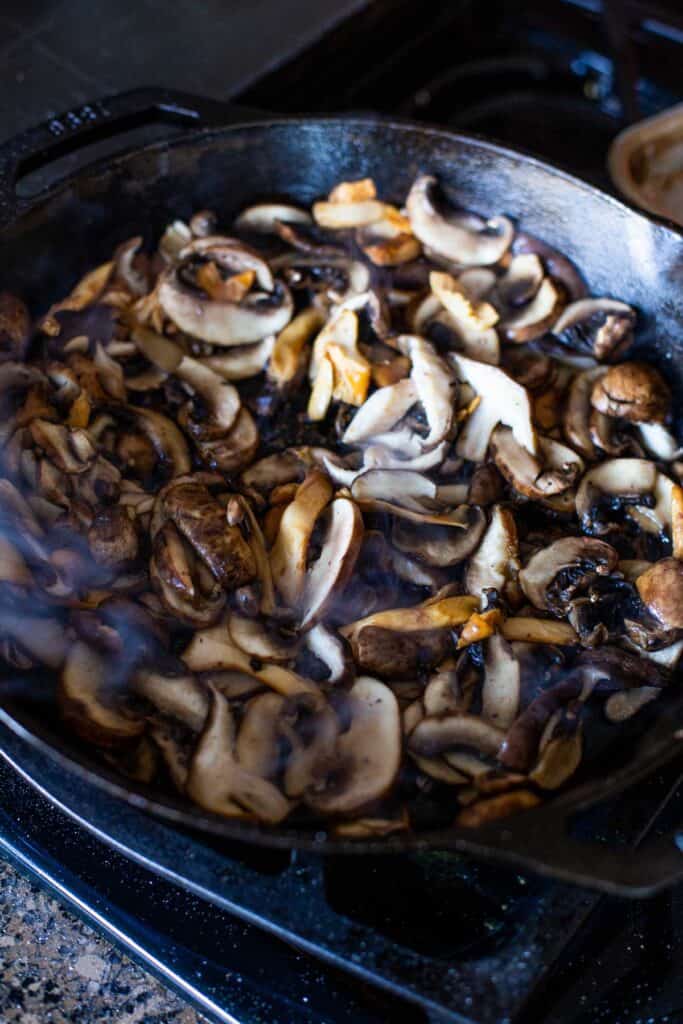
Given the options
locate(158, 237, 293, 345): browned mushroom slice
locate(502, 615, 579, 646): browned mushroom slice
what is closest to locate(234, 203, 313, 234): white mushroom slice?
locate(158, 237, 293, 345): browned mushroom slice

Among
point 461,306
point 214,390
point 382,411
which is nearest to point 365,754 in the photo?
point 382,411

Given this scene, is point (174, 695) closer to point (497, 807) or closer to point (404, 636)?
point (404, 636)

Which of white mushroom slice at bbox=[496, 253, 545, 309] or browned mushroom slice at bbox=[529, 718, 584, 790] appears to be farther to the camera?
white mushroom slice at bbox=[496, 253, 545, 309]

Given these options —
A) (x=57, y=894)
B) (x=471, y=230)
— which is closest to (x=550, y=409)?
(x=471, y=230)

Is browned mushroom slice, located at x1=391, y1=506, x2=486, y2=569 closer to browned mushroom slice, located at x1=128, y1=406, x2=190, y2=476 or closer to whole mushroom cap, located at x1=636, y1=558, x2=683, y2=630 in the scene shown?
whole mushroom cap, located at x1=636, y1=558, x2=683, y2=630

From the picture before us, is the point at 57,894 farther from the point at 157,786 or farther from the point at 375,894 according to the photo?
the point at 375,894

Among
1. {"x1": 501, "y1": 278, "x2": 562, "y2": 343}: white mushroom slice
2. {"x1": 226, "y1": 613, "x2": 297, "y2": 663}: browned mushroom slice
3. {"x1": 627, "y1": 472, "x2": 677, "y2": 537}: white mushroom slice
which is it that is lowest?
{"x1": 627, "y1": 472, "x2": 677, "y2": 537}: white mushroom slice
